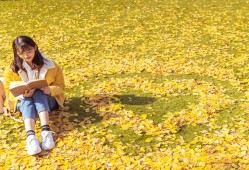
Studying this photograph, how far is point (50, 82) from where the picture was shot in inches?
280

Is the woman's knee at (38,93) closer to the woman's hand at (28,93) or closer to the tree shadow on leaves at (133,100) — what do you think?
the woman's hand at (28,93)

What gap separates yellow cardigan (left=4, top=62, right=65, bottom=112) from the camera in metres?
7.02

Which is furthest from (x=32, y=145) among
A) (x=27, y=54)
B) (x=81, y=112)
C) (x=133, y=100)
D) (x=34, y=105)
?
(x=133, y=100)

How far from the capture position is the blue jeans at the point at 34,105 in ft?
21.5

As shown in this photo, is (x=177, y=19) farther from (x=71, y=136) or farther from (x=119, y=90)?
(x=71, y=136)

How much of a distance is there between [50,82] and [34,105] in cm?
62

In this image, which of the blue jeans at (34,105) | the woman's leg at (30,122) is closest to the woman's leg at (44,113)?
the blue jeans at (34,105)

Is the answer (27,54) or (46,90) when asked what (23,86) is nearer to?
(46,90)

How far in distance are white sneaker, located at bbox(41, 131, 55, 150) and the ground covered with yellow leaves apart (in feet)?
0.41

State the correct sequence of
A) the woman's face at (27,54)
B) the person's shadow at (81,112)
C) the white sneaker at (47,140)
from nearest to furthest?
the white sneaker at (47,140) → the woman's face at (27,54) → the person's shadow at (81,112)

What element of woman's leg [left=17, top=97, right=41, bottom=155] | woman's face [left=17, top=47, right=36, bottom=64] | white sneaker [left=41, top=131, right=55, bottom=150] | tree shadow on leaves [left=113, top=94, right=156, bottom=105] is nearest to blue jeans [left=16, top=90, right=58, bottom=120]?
woman's leg [left=17, top=97, right=41, bottom=155]

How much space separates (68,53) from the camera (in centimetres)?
1191

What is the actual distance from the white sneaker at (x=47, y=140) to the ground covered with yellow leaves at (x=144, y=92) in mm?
126

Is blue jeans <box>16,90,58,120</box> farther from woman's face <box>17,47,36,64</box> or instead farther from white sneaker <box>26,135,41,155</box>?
woman's face <box>17,47,36,64</box>
